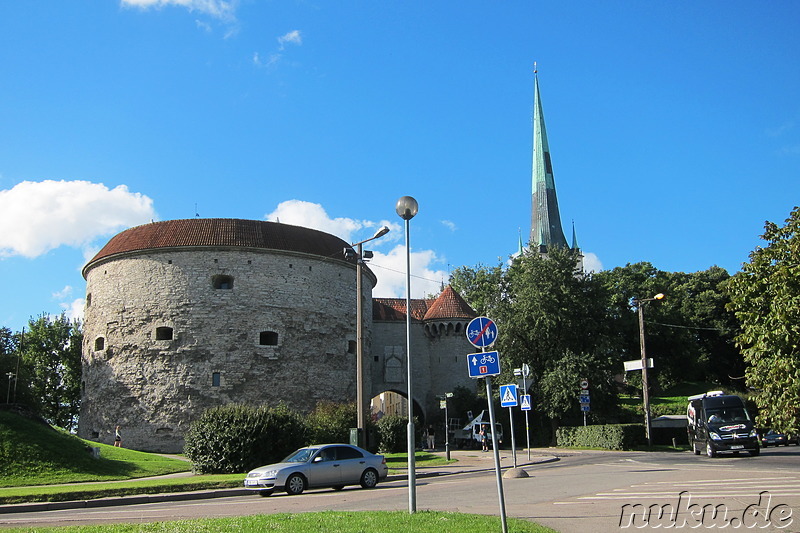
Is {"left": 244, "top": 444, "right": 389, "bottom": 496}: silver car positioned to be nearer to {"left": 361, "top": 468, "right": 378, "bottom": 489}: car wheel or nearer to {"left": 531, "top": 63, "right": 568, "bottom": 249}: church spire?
{"left": 361, "top": 468, "right": 378, "bottom": 489}: car wheel

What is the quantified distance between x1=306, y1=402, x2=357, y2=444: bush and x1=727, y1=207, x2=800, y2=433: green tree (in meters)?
19.2

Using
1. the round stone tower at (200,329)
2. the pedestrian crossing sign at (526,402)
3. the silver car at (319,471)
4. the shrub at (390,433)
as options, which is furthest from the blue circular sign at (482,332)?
the round stone tower at (200,329)

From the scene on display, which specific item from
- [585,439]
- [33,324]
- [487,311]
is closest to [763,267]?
[585,439]

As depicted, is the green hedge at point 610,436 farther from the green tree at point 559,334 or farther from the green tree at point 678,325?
the green tree at point 678,325

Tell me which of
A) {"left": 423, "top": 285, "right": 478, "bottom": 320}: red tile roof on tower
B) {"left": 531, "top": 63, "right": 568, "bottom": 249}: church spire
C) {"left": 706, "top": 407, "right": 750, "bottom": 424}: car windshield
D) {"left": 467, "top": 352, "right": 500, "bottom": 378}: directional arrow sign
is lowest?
{"left": 706, "top": 407, "right": 750, "bottom": 424}: car windshield

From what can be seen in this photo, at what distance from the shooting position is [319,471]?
15906mm

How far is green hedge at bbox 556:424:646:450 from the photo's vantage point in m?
32.1

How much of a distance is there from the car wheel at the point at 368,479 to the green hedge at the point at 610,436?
1898cm

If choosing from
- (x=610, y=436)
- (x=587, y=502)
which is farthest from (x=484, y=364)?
(x=610, y=436)

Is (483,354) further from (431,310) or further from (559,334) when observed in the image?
(431,310)

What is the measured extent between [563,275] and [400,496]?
29.3 meters

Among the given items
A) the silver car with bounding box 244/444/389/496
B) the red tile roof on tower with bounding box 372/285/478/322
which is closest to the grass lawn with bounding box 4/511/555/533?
the silver car with bounding box 244/444/389/496

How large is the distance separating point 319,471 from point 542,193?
78587 millimetres

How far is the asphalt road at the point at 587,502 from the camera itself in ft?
30.8
